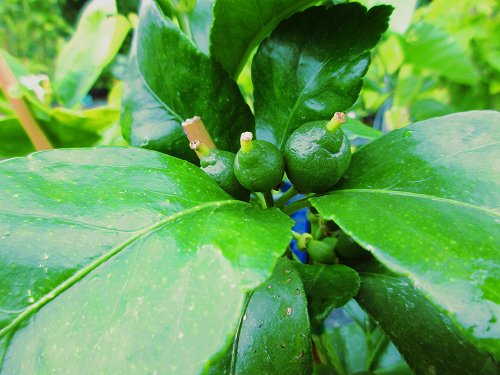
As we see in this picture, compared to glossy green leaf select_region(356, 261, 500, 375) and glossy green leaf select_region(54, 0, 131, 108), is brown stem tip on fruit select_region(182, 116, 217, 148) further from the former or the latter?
glossy green leaf select_region(54, 0, 131, 108)

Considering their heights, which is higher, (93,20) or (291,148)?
(93,20)

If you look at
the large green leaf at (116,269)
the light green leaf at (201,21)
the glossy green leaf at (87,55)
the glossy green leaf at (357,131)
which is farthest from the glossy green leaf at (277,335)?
the glossy green leaf at (87,55)

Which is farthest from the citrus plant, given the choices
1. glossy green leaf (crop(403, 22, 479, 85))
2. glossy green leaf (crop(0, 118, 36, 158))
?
glossy green leaf (crop(403, 22, 479, 85))

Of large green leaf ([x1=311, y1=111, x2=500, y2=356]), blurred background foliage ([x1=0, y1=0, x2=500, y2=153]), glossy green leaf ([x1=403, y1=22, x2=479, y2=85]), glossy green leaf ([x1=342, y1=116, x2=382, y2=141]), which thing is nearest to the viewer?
large green leaf ([x1=311, y1=111, x2=500, y2=356])

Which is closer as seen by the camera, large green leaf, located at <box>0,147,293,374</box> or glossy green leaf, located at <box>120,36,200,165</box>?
large green leaf, located at <box>0,147,293,374</box>

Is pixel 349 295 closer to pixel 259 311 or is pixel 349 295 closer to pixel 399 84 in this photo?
pixel 259 311

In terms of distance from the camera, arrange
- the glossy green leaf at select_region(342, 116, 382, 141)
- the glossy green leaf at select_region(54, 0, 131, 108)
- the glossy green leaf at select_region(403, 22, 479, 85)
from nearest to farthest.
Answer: the glossy green leaf at select_region(342, 116, 382, 141)
the glossy green leaf at select_region(54, 0, 131, 108)
the glossy green leaf at select_region(403, 22, 479, 85)

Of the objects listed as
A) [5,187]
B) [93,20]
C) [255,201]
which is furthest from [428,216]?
[93,20]
